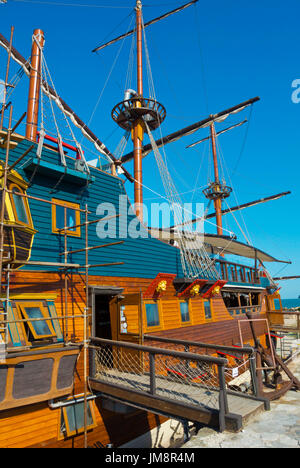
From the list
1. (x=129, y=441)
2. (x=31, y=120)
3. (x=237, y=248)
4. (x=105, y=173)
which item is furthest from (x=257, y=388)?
(x=237, y=248)

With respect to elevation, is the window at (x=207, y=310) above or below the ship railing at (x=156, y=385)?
above

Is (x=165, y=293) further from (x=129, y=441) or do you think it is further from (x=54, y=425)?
(x=54, y=425)

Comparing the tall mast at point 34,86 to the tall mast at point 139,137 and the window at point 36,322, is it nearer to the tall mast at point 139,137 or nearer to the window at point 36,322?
the tall mast at point 139,137

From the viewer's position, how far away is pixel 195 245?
16.0 meters

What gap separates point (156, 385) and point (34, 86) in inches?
466

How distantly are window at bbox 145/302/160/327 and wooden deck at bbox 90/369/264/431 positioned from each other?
2696 mm

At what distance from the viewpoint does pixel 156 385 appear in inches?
344

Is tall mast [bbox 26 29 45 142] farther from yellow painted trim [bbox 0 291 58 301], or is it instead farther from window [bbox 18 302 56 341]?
window [bbox 18 302 56 341]

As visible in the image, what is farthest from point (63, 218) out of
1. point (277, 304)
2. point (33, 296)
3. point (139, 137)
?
point (277, 304)

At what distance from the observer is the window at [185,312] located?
1407 cm

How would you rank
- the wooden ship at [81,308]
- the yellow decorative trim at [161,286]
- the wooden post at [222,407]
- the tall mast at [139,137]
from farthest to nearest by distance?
the tall mast at [139,137], the yellow decorative trim at [161,286], the wooden ship at [81,308], the wooden post at [222,407]

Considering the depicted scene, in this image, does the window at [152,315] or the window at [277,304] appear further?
the window at [277,304]

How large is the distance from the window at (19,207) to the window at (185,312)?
824 cm

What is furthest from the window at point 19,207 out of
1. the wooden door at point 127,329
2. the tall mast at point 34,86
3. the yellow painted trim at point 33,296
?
the wooden door at point 127,329
